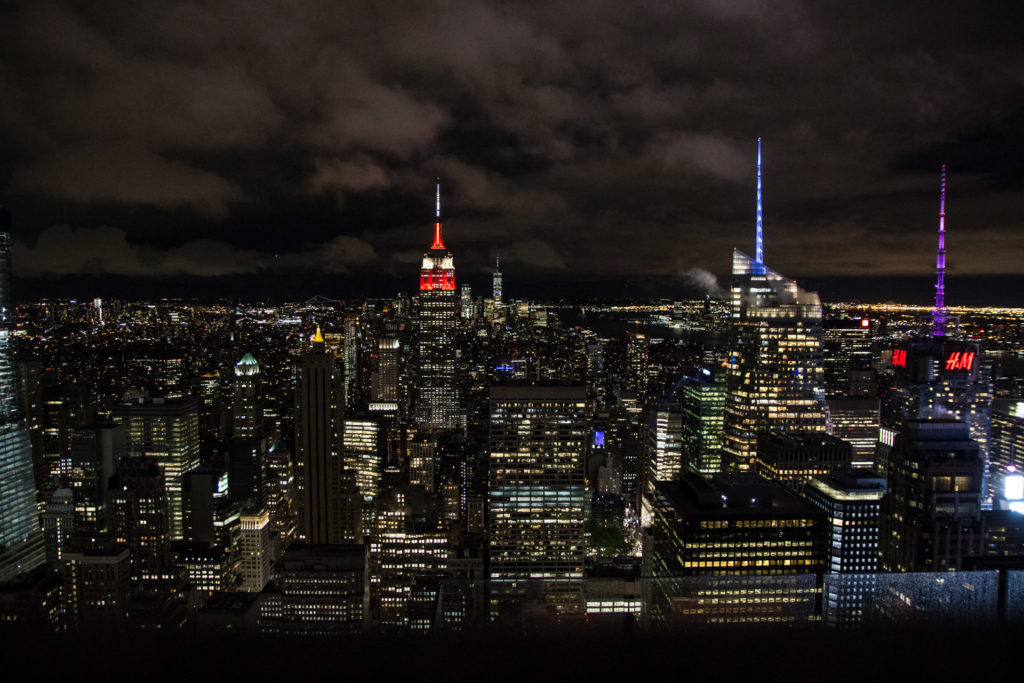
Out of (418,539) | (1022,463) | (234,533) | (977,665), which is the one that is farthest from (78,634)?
(1022,463)

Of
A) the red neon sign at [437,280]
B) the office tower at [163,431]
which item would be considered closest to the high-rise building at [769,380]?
the red neon sign at [437,280]

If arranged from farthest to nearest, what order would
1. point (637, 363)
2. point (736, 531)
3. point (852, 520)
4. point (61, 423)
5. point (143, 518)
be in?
point (637, 363) < point (61, 423) < point (143, 518) < point (852, 520) < point (736, 531)

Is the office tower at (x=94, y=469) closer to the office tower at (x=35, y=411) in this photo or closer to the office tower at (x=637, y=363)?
the office tower at (x=35, y=411)

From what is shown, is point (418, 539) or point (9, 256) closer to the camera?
point (9, 256)

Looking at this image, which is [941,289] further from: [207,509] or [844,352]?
[207,509]

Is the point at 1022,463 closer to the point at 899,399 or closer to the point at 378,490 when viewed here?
the point at 899,399

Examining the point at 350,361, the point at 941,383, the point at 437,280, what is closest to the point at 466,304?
the point at 437,280
